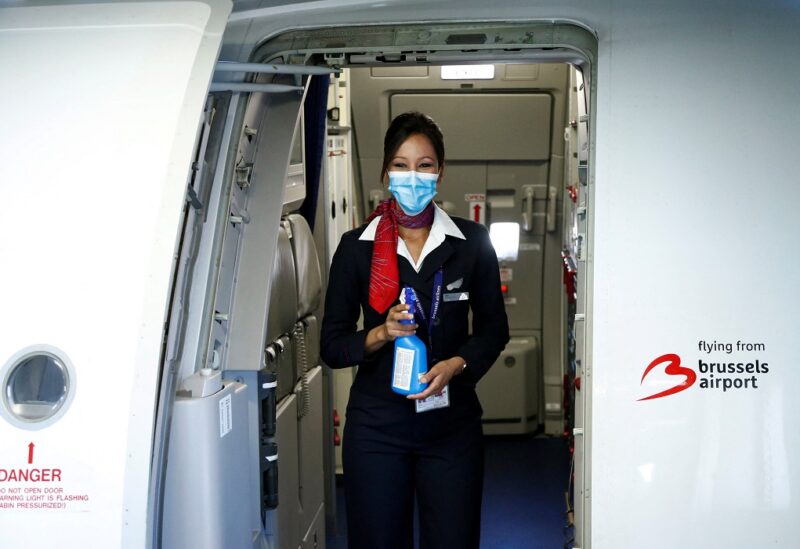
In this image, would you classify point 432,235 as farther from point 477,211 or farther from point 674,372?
point 477,211

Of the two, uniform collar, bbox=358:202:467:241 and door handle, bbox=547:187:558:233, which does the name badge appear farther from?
door handle, bbox=547:187:558:233

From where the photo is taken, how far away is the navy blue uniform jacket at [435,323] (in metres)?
3.41

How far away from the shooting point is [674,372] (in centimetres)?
303

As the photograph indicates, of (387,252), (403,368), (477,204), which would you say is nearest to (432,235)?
(387,252)

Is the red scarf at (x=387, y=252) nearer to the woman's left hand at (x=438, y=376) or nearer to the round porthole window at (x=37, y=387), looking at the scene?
the woman's left hand at (x=438, y=376)

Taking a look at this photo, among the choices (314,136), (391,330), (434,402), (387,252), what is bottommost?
(434,402)

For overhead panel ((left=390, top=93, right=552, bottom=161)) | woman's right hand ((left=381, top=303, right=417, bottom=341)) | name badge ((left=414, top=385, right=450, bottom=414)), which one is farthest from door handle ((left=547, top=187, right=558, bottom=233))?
woman's right hand ((left=381, top=303, right=417, bottom=341))

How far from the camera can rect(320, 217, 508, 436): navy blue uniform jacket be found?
341cm

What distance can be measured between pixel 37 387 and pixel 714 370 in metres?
2.08

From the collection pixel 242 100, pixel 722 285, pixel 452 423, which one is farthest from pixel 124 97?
pixel 722 285

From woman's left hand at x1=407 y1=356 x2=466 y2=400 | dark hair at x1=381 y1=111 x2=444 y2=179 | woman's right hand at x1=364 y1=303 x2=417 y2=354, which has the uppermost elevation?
dark hair at x1=381 y1=111 x2=444 y2=179

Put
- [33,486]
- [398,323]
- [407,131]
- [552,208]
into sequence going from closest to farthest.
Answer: [33,486] < [398,323] < [407,131] < [552,208]

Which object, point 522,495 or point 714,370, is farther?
point 522,495

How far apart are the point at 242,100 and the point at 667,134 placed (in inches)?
56.9
